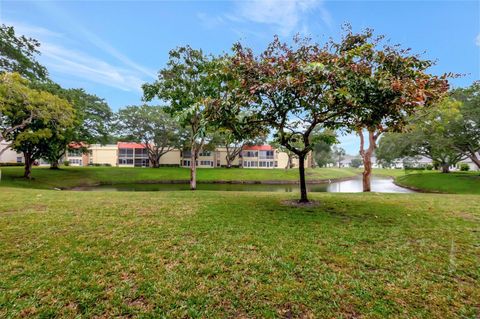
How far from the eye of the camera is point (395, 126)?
6699mm

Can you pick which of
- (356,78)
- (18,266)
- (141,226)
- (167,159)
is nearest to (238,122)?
(356,78)

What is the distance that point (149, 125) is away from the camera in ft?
122

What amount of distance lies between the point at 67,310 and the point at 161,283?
939 millimetres

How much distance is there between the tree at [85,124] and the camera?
22947mm

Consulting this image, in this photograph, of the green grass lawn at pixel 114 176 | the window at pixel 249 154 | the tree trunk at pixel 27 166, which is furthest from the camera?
the window at pixel 249 154

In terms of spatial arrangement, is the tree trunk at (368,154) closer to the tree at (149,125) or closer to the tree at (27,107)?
the tree at (27,107)

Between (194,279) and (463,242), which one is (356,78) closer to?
(463,242)

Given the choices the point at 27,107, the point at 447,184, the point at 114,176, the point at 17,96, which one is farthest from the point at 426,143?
the point at 114,176

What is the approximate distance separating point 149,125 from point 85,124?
10.2 meters

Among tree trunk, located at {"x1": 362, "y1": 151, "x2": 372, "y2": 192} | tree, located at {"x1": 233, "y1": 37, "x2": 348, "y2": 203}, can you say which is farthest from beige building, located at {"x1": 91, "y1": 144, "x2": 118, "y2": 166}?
tree, located at {"x1": 233, "y1": 37, "x2": 348, "y2": 203}

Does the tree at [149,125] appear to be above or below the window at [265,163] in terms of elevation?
above

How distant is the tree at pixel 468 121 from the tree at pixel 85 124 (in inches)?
1337

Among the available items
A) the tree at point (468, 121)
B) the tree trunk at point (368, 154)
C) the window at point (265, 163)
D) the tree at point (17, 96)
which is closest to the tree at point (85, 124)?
the tree at point (17, 96)

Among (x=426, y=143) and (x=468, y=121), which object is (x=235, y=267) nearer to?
(x=468, y=121)
